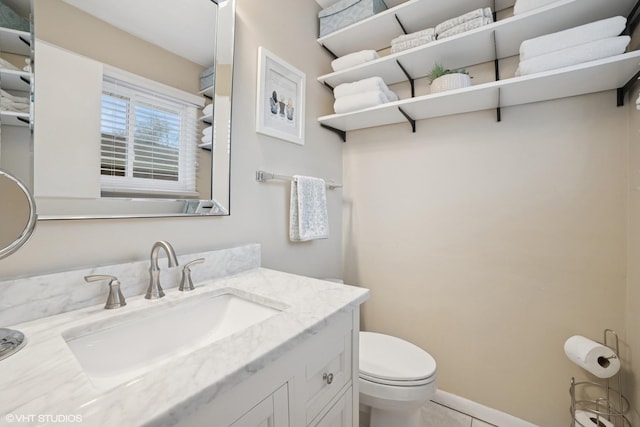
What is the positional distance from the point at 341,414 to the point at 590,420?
44.3 inches

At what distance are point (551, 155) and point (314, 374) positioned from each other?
1.47 meters

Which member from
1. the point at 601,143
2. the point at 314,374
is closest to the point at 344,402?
the point at 314,374

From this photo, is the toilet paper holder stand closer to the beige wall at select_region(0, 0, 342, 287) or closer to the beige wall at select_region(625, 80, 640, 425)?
the beige wall at select_region(625, 80, 640, 425)

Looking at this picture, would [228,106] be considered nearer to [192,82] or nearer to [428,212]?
[192,82]

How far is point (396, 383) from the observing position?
1157 millimetres

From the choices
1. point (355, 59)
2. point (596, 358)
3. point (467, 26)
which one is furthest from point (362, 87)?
point (596, 358)

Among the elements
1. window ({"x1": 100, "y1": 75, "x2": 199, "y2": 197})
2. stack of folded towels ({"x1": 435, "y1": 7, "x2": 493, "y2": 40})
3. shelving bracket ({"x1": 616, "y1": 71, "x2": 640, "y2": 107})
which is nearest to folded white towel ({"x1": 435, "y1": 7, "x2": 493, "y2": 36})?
stack of folded towels ({"x1": 435, "y1": 7, "x2": 493, "y2": 40})

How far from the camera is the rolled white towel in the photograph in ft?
4.99

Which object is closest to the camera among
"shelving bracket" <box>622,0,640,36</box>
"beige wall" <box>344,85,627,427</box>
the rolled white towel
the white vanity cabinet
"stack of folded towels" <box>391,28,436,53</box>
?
the white vanity cabinet

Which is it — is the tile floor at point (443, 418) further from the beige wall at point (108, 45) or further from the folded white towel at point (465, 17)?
the folded white towel at point (465, 17)

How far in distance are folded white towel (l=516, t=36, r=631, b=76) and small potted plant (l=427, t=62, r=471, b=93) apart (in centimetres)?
23

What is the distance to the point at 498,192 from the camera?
1477 mm

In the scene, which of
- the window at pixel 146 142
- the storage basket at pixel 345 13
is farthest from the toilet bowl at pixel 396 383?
the storage basket at pixel 345 13

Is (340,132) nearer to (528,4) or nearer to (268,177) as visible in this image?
(268,177)
